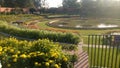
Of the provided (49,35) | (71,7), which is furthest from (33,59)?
(71,7)

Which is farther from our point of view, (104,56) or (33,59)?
(104,56)

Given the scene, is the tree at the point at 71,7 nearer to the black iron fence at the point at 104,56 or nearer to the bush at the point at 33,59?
the black iron fence at the point at 104,56

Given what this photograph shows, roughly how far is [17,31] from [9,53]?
1169 centimetres

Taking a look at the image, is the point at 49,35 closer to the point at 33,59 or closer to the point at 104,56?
the point at 104,56

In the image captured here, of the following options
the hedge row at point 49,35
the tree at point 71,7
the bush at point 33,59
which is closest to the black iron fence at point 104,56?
the bush at point 33,59

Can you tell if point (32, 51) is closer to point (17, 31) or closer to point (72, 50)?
point (72, 50)

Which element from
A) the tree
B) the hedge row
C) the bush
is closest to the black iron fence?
the bush

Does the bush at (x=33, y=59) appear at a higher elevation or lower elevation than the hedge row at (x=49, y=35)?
higher

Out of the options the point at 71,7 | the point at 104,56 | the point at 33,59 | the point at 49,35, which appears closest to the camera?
the point at 33,59

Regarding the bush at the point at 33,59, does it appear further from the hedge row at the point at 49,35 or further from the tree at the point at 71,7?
the tree at the point at 71,7

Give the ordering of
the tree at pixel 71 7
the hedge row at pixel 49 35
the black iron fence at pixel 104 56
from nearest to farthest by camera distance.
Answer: the black iron fence at pixel 104 56
the hedge row at pixel 49 35
the tree at pixel 71 7

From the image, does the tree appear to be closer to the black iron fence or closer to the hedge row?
the hedge row

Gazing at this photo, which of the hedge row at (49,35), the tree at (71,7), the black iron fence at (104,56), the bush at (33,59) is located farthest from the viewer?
the tree at (71,7)

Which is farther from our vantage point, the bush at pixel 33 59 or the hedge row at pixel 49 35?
the hedge row at pixel 49 35
